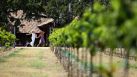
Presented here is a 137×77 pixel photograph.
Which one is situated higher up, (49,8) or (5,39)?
(49,8)

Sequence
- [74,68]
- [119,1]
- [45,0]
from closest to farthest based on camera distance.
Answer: [119,1], [74,68], [45,0]

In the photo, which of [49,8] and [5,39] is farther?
[49,8]

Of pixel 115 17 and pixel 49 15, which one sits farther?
pixel 49 15

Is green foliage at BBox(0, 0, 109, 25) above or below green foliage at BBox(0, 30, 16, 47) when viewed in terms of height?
above

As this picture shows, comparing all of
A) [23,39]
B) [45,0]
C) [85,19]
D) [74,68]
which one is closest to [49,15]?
[45,0]

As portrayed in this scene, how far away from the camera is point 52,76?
1625 centimetres

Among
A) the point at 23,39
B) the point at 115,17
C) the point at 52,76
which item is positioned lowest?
the point at 23,39

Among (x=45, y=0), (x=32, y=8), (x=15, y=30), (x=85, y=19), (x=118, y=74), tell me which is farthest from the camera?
(x=45, y=0)

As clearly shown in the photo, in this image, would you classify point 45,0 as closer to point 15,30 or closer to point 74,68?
point 15,30

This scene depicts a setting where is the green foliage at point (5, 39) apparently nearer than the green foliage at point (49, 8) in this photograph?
Yes

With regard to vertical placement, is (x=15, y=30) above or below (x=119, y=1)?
below

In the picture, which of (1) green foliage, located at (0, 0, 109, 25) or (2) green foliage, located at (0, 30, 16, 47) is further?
(1) green foliage, located at (0, 0, 109, 25)

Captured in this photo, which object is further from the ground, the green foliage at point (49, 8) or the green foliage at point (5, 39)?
the green foliage at point (49, 8)

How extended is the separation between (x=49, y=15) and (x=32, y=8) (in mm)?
7970
